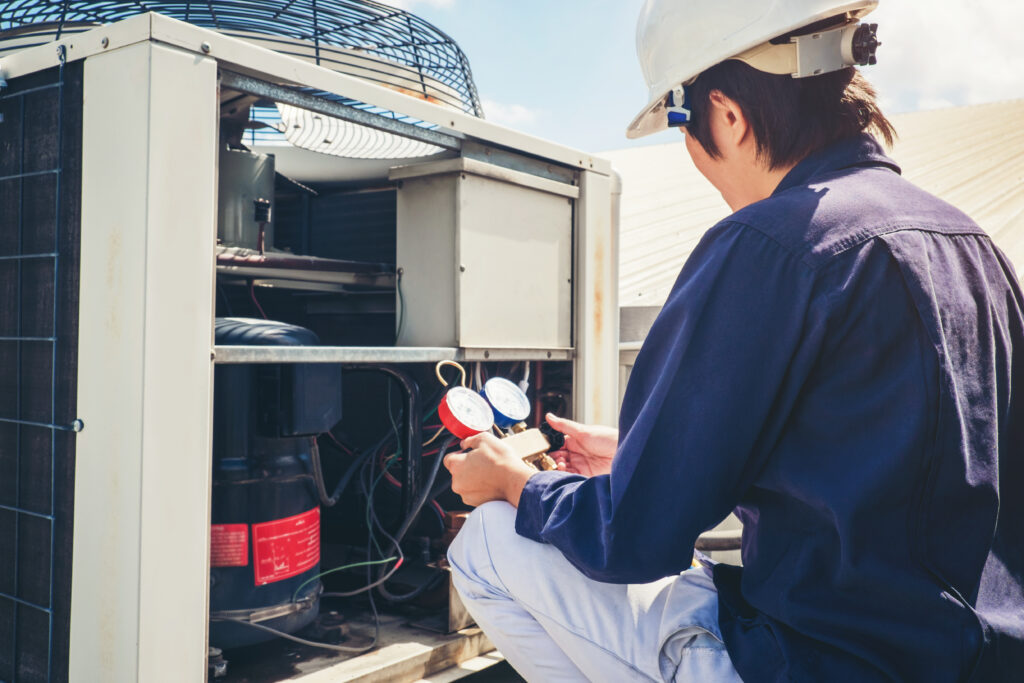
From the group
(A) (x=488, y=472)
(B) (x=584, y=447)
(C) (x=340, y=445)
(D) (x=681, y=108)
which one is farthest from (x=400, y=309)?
(D) (x=681, y=108)

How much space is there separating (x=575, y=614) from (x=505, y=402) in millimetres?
512

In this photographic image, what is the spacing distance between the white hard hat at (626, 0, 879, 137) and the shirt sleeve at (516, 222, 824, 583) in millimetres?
313

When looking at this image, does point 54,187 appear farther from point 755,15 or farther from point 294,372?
point 755,15

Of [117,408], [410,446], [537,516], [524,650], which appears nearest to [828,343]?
[537,516]

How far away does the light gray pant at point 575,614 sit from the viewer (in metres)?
1.03

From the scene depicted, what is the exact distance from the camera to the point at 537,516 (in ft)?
3.63

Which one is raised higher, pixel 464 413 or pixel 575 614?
pixel 464 413

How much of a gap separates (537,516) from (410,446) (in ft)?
2.51

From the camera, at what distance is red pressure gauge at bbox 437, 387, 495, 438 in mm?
1361

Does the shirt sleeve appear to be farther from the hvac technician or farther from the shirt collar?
the shirt collar

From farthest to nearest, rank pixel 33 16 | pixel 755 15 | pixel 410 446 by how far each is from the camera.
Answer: pixel 410 446 < pixel 33 16 < pixel 755 15

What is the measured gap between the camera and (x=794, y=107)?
1.08 metres

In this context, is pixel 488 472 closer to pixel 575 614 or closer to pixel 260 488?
pixel 575 614

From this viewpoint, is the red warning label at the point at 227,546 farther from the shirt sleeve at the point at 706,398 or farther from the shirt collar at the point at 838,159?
the shirt collar at the point at 838,159
